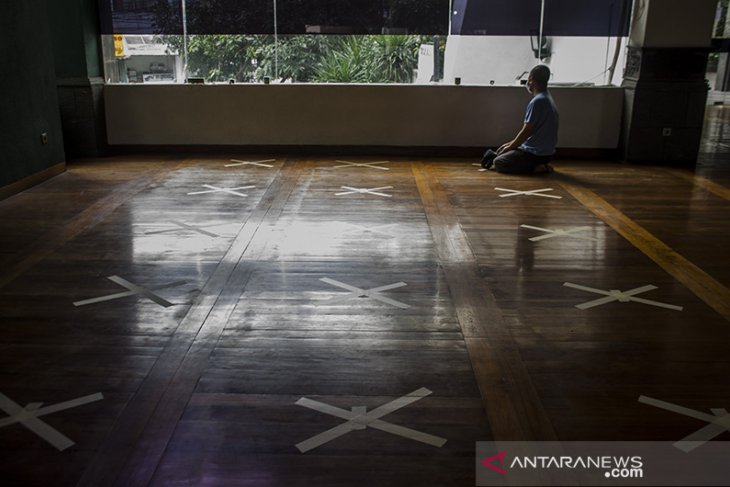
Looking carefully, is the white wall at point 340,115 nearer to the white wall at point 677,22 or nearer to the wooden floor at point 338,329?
the white wall at point 677,22

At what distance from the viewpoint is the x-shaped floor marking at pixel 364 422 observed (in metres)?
2.55

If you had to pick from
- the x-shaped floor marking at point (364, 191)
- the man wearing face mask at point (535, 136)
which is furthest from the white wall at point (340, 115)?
the x-shaped floor marking at point (364, 191)

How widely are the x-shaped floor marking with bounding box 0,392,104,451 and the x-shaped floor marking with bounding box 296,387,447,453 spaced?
840 mm

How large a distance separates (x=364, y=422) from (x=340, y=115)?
6.23 meters

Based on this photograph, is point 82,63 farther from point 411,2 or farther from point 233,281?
point 233,281

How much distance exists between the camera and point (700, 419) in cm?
271

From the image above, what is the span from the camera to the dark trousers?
7.38m

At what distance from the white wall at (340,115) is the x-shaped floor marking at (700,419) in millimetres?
5955

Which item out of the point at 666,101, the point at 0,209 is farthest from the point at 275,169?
the point at 666,101

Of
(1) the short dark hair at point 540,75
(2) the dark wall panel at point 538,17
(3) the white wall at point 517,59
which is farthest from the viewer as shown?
(3) the white wall at point 517,59

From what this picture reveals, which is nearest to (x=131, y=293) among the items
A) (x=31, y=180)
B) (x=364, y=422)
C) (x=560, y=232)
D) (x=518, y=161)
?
(x=364, y=422)

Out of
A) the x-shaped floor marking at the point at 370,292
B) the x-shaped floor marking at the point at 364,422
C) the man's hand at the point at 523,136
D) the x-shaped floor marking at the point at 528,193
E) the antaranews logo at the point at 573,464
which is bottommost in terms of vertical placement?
the antaranews logo at the point at 573,464

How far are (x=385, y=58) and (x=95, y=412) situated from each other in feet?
21.8

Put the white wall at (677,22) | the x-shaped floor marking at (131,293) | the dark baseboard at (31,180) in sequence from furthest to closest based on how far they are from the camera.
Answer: the white wall at (677,22) → the dark baseboard at (31,180) → the x-shaped floor marking at (131,293)
